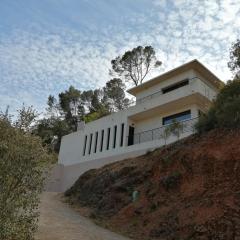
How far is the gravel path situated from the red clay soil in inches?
33.2

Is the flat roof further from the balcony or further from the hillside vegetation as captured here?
the hillside vegetation

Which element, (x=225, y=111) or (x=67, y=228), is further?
(x=225, y=111)

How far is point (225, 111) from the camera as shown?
1827 centimetres

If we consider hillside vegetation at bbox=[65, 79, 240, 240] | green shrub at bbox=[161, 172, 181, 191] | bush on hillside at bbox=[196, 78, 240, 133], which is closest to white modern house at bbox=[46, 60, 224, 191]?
bush on hillside at bbox=[196, 78, 240, 133]

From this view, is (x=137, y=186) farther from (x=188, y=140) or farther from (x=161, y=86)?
(x=161, y=86)

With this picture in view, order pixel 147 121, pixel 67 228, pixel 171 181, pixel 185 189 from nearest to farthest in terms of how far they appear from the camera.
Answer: pixel 67 228 < pixel 185 189 < pixel 171 181 < pixel 147 121

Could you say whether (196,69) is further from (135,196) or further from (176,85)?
(135,196)

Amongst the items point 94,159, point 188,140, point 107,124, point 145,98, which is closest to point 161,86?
point 145,98

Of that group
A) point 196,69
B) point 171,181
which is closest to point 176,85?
point 196,69

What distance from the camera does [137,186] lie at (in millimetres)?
18969

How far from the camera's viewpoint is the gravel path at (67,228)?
13.8m

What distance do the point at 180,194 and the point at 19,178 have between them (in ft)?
25.0

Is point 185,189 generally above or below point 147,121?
below

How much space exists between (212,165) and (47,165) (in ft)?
23.8
